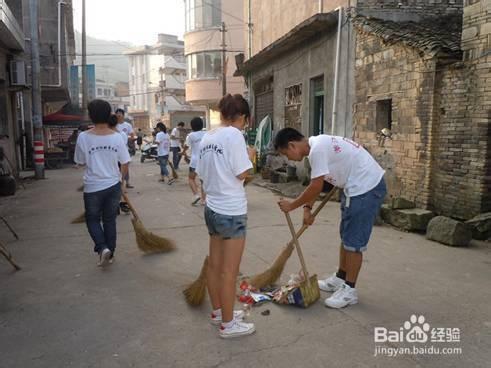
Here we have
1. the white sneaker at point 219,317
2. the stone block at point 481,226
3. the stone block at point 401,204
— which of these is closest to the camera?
the white sneaker at point 219,317

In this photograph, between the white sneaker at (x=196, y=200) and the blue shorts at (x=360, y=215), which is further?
the white sneaker at (x=196, y=200)

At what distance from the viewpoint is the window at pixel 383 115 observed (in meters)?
8.05

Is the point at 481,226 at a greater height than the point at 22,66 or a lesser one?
lesser

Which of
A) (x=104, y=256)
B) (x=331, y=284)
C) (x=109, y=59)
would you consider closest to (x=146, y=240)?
(x=104, y=256)

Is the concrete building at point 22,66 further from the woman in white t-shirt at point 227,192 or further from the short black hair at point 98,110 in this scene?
the woman in white t-shirt at point 227,192

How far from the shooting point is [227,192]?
2.91 meters

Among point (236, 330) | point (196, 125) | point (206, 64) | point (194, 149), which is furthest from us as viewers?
point (206, 64)

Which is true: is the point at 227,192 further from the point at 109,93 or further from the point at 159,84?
the point at 109,93

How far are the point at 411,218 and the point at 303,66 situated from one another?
6.34 m

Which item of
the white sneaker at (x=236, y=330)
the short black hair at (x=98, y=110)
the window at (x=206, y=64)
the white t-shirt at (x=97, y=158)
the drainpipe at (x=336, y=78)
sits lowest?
the white sneaker at (x=236, y=330)

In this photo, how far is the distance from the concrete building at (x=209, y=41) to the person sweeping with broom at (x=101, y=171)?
25.5 meters

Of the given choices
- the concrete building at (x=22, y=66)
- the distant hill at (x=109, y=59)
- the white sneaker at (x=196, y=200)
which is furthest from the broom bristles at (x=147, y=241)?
the distant hill at (x=109, y=59)

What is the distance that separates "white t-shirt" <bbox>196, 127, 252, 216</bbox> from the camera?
2852mm

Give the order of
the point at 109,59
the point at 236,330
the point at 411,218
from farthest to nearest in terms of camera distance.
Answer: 1. the point at 109,59
2. the point at 411,218
3. the point at 236,330
